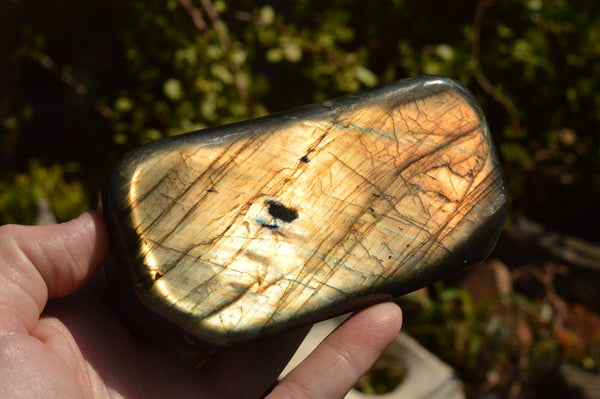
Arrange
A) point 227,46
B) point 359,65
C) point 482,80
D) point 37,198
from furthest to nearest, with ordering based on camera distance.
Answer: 1. point 37,198
2. point 482,80
3. point 359,65
4. point 227,46

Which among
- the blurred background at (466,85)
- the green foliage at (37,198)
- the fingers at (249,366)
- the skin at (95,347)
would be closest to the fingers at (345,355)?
the skin at (95,347)

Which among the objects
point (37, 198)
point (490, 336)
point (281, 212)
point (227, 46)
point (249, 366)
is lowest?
point (490, 336)

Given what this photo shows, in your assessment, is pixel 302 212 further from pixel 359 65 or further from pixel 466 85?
pixel 466 85

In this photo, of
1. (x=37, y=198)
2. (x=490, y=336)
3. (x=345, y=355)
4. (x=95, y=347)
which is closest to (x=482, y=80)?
(x=490, y=336)

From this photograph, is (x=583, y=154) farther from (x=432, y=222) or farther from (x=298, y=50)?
(x=432, y=222)

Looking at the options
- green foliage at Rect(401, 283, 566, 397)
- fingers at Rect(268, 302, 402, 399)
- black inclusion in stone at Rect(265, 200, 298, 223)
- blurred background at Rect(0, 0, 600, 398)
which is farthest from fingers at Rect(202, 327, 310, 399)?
green foliage at Rect(401, 283, 566, 397)

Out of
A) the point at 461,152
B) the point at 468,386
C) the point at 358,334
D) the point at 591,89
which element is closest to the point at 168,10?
the point at 461,152

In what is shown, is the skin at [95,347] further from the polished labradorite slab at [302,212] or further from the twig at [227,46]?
the twig at [227,46]

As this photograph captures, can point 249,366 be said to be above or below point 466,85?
above

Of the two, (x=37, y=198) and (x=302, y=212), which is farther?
(x=37, y=198)
